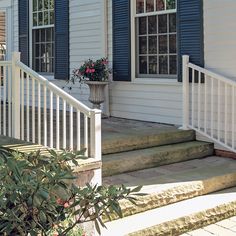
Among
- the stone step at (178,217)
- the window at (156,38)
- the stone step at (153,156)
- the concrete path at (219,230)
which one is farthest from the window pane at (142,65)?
the concrete path at (219,230)

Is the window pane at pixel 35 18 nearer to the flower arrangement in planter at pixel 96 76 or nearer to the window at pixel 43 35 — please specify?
the window at pixel 43 35

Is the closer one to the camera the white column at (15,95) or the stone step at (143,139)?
the white column at (15,95)

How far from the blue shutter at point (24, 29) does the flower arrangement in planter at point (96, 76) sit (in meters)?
2.31

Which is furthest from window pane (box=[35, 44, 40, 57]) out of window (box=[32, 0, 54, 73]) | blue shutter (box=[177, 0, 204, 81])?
blue shutter (box=[177, 0, 204, 81])

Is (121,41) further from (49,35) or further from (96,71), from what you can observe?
(49,35)

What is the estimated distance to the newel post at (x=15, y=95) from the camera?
4.32 meters

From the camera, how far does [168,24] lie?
235 inches

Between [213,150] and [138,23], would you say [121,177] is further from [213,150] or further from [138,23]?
[138,23]

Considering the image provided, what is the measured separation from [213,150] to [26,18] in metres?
4.90

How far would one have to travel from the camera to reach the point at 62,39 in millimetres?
7609

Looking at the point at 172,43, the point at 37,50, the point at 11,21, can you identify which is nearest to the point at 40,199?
the point at 172,43

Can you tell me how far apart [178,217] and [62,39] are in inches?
192

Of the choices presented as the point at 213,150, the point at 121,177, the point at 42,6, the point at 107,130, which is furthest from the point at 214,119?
the point at 42,6

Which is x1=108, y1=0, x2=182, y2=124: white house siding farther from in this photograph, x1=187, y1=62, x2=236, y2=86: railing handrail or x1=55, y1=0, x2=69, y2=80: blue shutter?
x1=55, y1=0, x2=69, y2=80: blue shutter
